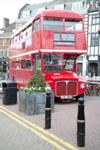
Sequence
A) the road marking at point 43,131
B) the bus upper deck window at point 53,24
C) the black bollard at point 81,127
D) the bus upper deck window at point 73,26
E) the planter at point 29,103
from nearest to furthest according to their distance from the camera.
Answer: the black bollard at point 81,127 → the road marking at point 43,131 → the planter at point 29,103 → the bus upper deck window at point 53,24 → the bus upper deck window at point 73,26

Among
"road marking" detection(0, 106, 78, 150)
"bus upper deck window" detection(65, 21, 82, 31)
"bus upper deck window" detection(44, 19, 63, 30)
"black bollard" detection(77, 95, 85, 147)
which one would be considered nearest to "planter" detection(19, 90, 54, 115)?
"road marking" detection(0, 106, 78, 150)

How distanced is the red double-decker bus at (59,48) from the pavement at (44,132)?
4.21 meters

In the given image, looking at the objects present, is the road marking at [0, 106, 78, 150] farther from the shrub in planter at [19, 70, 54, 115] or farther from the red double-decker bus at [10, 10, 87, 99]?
the red double-decker bus at [10, 10, 87, 99]

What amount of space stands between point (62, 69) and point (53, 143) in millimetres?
11282

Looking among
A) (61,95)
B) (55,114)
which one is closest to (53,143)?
(55,114)

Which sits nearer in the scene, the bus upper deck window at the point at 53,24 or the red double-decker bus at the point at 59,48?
the red double-decker bus at the point at 59,48

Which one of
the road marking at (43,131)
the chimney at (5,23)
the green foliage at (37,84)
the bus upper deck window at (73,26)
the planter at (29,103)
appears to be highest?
the chimney at (5,23)

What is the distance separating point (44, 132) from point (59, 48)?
9810 millimetres

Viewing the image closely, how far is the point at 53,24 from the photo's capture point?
832 inches

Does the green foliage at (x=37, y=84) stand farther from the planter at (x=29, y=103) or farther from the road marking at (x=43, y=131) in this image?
the road marking at (x=43, y=131)

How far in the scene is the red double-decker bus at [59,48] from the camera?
2012 cm

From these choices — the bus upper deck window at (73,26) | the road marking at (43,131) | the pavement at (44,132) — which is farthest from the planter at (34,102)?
the bus upper deck window at (73,26)

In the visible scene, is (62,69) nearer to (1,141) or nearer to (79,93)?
(79,93)

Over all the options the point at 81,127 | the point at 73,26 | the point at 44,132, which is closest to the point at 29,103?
the point at 44,132
